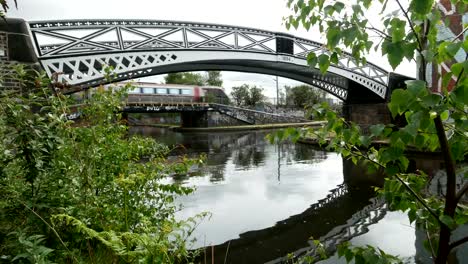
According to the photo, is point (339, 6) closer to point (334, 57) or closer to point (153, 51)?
point (334, 57)

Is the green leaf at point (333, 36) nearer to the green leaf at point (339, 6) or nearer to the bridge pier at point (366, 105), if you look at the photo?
the green leaf at point (339, 6)

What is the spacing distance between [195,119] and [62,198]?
1843 inches

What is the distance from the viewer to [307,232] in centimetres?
805

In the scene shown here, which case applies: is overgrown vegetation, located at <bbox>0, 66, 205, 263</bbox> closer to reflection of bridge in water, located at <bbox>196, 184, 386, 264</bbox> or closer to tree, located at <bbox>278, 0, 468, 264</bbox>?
tree, located at <bbox>278, 0, 468, 264</bbox>

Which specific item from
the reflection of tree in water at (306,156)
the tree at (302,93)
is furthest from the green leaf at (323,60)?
the tree at (302,93)

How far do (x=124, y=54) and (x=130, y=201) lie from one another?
732 inches

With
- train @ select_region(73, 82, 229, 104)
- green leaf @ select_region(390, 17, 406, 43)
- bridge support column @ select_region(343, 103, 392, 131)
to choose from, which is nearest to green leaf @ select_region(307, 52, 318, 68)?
green leaf @ select_region(390, 17, 406, 43)

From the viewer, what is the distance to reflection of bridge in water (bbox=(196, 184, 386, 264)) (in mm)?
6891

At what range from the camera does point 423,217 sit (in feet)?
5.91

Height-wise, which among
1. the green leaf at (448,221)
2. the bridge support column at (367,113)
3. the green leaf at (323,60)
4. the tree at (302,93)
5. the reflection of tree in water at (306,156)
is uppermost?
the tree at (302,93)

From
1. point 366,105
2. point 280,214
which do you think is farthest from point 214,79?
point 280,214

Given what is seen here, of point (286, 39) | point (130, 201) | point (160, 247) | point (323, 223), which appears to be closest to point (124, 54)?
point (286, 39)

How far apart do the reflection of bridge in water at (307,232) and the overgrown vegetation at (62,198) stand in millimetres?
3069

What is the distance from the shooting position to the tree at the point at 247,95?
Result: 69062 mm
